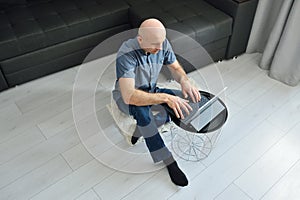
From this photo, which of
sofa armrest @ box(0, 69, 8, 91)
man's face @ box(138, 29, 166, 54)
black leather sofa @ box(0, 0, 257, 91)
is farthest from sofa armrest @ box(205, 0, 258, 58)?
sofa armrest @ box(0, 69, 8, 91)

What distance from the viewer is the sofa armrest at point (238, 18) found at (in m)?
1.89

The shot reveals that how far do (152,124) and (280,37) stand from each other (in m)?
1.27

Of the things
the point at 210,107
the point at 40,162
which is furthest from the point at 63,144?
the point at 210,107

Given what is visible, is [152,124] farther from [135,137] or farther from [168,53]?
[168,53]

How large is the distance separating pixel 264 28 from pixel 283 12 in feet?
1.11

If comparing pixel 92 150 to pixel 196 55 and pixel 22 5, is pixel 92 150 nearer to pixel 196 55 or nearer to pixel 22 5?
pixel 196 55

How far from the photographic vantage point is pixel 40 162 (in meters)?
1.51

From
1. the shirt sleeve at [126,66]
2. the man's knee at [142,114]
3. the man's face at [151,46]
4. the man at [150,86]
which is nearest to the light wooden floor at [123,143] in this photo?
the man at [150,86]

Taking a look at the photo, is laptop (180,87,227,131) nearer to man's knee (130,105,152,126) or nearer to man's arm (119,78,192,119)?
man's arm (119,78,192,119)

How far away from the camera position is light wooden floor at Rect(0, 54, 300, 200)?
139cm

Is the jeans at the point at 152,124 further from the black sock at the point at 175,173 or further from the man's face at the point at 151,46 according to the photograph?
the man's face at the point at 151,46

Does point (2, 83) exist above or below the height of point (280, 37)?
below

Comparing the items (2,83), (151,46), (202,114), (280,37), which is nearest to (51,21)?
(2,83)

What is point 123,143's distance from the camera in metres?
1.61
